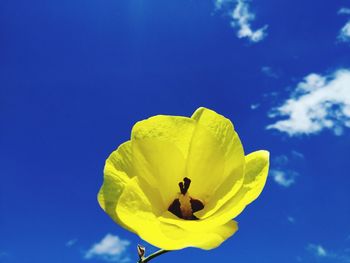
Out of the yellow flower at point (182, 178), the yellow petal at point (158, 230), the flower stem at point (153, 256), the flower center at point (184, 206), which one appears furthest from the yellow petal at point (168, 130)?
the flower stem at point (153, 256)

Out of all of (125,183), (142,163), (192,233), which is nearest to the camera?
(192,233)

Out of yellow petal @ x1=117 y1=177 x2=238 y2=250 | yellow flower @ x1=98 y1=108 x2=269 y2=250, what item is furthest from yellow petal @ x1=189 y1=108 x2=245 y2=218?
yellow petal @ x1=117 y1=177 x2=238 y2=250

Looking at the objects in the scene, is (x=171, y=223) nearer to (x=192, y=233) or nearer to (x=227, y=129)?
(x=192, y=233)

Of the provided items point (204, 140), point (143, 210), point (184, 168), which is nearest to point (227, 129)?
point (204, 140)

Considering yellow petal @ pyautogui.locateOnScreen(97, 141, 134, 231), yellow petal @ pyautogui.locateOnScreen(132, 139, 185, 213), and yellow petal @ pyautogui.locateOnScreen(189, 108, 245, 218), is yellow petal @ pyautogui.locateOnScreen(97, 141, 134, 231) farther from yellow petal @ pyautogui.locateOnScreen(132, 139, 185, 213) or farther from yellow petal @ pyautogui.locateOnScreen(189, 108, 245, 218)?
yellow petal @ pyautogui.locateOnScreen(189, 108, 245, 218)

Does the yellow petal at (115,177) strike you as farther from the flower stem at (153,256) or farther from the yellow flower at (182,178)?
the flower stem at (153,256)

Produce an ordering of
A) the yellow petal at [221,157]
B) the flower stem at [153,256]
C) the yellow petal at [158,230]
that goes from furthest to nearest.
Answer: the yellow petal at [221,157] → the flower stem at [153,256] → the yellow petal at [158,230]

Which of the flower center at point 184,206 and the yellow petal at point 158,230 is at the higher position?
the flower center at point 184,206
